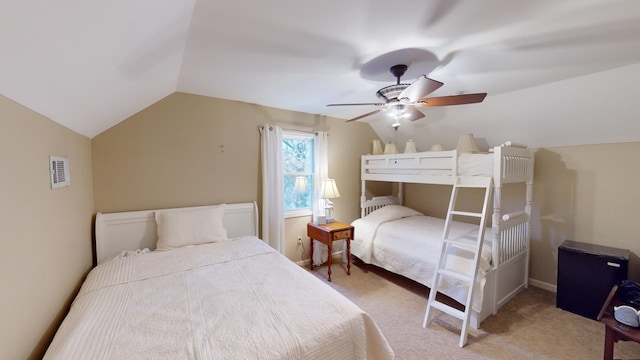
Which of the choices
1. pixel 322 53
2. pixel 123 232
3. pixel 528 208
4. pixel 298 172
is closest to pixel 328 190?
pixel 298 172

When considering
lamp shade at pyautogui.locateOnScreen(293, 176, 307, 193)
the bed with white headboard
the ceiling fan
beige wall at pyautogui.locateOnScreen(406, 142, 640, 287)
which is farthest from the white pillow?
beige wall at pyautogui.locateOnScreen(406, 142, 640, 287)

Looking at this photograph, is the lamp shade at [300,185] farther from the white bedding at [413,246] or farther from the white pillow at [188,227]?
the white pillow at [188,227]

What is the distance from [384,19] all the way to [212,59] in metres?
1.36

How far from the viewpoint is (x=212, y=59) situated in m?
1.95

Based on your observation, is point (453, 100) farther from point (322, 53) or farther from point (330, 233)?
point (330, 233)

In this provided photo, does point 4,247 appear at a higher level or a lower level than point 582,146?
lower

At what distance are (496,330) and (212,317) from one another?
8.06 feet

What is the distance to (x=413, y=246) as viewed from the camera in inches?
110

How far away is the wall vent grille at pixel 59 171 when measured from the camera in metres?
1.47

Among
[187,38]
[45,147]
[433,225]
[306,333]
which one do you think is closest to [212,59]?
[187,38]

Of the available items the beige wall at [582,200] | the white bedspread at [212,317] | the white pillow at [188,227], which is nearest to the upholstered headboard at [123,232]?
the white pillow at [188,227]

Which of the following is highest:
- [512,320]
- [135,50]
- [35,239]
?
[135,50]

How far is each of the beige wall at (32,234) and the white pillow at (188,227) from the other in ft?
2.12

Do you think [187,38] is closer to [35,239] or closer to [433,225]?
[35,239]
